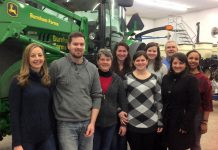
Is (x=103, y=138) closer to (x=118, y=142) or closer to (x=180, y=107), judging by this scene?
(x=118, y=142)

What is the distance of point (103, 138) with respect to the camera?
3.18m

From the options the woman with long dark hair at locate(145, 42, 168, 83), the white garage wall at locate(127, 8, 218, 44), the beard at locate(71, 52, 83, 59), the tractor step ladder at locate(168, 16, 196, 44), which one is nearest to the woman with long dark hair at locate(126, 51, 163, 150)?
the woman with long dark hair at locate(145, 42, 168, 83)

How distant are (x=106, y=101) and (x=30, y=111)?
35.8 inches

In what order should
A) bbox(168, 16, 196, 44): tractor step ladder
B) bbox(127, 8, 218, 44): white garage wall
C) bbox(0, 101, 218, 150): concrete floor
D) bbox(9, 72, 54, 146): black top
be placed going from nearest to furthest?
bbox(9, 72, 54, 146): black top, bbox(0, 101, 218, 150): concrete floor, bbox(127, 8, 218, 44): white garage wall, bbox(168, 16, 196, 44): tractor step ladder

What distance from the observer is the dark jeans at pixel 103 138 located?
3.12 m

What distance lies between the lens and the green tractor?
3.30 meters

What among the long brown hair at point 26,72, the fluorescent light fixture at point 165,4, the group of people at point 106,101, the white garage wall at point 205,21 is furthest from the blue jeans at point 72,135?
the white garage wall at point 205,21

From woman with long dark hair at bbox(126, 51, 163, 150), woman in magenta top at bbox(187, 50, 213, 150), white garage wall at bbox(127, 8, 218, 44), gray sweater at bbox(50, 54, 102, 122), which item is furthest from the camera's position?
white garage wall at bbox(127, 8, 218, 44)

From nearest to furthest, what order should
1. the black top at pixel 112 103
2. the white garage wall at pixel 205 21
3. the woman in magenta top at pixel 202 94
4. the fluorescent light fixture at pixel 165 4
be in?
the black top at pixel 112 103 → the woman in magenta top at pixel 202 94 → the fluorescent light fixture at pixel 165 4 → the white garage wall at pixel 205 21

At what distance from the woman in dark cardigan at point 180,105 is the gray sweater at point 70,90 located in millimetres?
929

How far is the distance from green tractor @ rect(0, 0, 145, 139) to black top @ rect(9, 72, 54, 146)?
0.88 metres

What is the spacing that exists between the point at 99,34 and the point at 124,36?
3.87 feet

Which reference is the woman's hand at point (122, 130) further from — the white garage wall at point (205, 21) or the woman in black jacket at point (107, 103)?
the white garage wall at point (205, 21)

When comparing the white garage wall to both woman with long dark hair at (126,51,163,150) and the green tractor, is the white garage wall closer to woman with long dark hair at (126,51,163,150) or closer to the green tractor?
the green tractor
